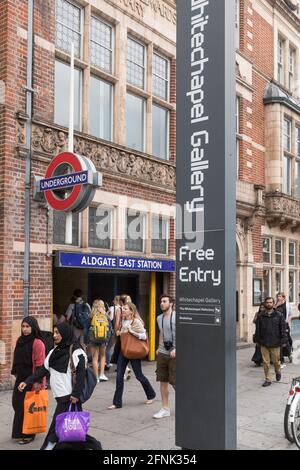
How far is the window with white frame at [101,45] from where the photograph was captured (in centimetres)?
1159

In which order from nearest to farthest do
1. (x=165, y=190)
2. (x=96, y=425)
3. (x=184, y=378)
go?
(x=184, y=378) < (x=96, y=425) < (x=165, y=190)

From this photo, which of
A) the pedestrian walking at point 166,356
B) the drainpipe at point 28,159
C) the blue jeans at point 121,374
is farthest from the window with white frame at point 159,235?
the pedestrian walking at point 166,356

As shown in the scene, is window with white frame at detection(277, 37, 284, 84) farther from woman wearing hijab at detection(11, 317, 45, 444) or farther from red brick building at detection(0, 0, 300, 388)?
woman wearing hijab at detection(11, 317, 45, 444)

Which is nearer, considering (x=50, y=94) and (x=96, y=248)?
(x=50, y=94)

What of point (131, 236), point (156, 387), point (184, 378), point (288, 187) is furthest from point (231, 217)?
point (288, 187)

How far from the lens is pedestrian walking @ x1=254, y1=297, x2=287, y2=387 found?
10508 millimetres

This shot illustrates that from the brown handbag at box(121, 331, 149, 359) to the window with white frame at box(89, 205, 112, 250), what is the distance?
3.44 meters

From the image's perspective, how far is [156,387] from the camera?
1009cm

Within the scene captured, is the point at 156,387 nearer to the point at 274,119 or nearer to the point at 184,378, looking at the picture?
the point at 184,378

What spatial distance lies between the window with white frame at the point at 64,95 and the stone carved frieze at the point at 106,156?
48 cm

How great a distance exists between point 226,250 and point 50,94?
6348mm

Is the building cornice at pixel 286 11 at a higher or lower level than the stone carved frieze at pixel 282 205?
higher

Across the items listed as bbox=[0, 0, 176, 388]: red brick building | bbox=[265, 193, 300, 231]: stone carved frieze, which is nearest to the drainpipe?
bbox=[0, 0, 176, 388]: red brick building

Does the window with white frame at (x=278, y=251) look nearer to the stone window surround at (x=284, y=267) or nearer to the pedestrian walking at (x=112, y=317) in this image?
the stone window surround at (x=284, y=267)
